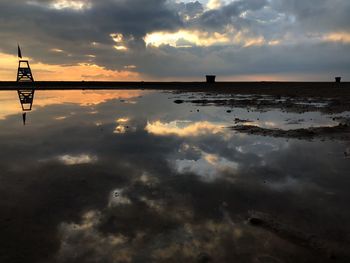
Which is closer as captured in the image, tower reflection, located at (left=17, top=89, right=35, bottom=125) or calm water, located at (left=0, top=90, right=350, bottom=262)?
calm water, located at (left=0, top=90, right=350, bottom=262)

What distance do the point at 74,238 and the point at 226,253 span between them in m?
2.59

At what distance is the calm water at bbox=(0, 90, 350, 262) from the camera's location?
17.0ft

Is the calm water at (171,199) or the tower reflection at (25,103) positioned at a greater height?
the tower reflection at (25,103)

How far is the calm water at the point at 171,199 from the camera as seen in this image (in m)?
5.17

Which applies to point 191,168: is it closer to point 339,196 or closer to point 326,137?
point 339,196

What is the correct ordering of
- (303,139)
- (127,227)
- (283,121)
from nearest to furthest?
(127,227), (303,139), (283,121)

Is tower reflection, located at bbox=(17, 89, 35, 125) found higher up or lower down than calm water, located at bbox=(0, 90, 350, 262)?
higher up

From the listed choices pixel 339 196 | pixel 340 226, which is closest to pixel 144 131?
pixel 339 196

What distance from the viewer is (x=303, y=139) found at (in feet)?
45.5

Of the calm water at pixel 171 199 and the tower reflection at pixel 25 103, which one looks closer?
the calm water at pixel 171 199

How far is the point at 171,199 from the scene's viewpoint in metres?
7.25

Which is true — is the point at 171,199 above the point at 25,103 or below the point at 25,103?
below

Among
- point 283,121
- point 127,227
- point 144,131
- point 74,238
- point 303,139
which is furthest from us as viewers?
point 283,121

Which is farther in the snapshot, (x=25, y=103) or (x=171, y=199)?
(x=25, y=103)
